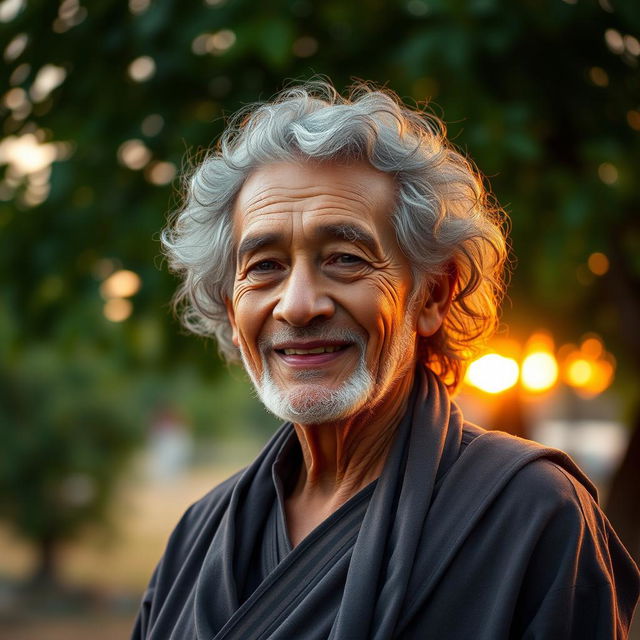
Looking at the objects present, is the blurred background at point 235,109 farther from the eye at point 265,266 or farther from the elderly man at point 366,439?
the eye at point 265,266

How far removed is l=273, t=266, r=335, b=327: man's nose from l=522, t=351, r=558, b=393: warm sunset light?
456 cm

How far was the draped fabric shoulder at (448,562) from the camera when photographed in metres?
1.97

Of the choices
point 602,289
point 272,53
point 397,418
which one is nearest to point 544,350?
point 602,289

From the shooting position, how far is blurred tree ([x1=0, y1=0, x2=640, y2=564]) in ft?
12.0

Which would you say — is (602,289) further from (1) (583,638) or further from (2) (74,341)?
(1) (583,638)

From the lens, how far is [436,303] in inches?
101

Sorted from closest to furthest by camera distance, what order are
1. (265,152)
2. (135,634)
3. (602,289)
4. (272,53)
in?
(265,152) < (135,634) < (272,53) < (602,289)

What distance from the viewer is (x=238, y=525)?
2.50m

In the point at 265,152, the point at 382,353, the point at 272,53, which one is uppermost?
the point at 272,53

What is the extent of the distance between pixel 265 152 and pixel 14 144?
2577mm

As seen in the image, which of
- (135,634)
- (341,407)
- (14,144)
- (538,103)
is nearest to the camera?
(341,407)

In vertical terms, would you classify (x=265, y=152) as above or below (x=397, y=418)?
above

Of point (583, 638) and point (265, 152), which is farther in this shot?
point (265, 152)

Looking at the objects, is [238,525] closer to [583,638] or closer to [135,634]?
[135,634]
